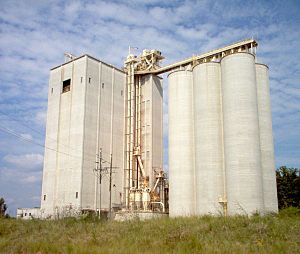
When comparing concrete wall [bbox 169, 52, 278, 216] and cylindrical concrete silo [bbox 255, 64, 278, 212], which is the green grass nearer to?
concrete wall [bbox 169, 52, 278, 216]

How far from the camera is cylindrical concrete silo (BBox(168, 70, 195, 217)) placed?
38812 mm

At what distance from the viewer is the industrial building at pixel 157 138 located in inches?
1390

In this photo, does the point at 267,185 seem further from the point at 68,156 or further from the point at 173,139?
the point at 68,156

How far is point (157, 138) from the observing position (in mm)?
48812

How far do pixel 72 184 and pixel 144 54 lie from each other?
19610mm

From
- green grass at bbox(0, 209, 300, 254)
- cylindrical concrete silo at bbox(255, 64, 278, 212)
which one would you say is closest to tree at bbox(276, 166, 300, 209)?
cylindrical concrete silo at bbox(255, 64, 278, 212)

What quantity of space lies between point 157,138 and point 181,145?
8952mm

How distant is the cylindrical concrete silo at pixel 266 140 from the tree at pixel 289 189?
13192 mm

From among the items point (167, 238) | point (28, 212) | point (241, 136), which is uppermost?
point (241, 136)

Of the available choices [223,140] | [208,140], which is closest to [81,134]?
[208,140]

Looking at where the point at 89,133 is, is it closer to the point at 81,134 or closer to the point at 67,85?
the point at 81,134

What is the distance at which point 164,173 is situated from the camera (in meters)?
47.7

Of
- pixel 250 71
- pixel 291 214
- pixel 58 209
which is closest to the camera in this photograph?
pixel 291 214

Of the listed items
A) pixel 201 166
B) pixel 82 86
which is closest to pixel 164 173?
pixel 201 166
